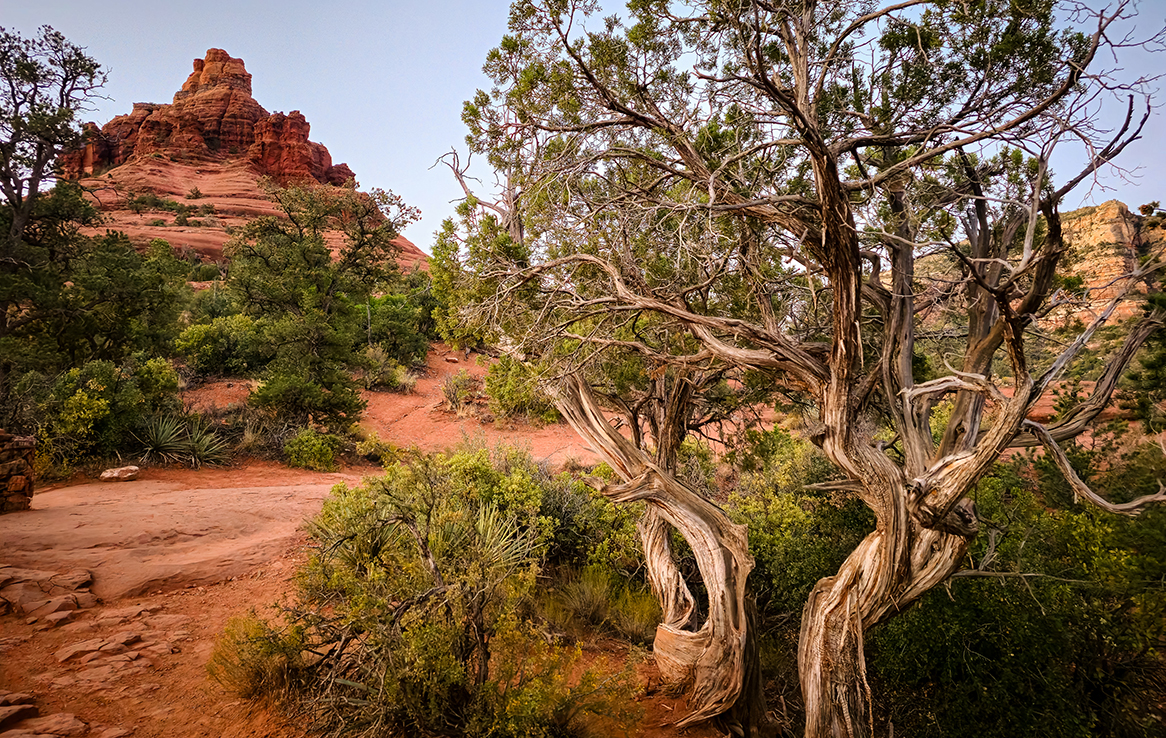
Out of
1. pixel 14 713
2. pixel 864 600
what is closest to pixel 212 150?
pixel 14 713

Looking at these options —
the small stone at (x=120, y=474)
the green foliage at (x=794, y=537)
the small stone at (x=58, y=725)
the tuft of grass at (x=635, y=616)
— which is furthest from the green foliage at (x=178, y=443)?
the green foliage at (x=794, y=537)

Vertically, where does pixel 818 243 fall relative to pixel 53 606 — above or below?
above

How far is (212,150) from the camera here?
56.8m

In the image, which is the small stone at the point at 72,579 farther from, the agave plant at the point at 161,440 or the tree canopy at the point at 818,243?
the agave plant at the point at 161,440

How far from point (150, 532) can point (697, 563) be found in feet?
21.1

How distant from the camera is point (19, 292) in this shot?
10.5 meters

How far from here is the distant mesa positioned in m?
55.5

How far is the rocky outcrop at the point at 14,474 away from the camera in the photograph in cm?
622

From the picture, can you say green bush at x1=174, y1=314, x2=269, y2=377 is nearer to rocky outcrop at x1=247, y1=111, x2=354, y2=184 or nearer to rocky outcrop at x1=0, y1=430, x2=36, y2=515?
rocky outcrop at x1=0, y1=430, x2=36, y2=515

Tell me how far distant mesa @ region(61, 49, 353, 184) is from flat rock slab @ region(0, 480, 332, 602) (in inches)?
2265

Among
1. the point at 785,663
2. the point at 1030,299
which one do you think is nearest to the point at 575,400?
the point at 785,663

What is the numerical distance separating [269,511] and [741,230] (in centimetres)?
755

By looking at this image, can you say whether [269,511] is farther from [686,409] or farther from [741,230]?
[741,230]

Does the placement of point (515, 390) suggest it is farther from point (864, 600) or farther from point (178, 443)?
point (178, 443)
